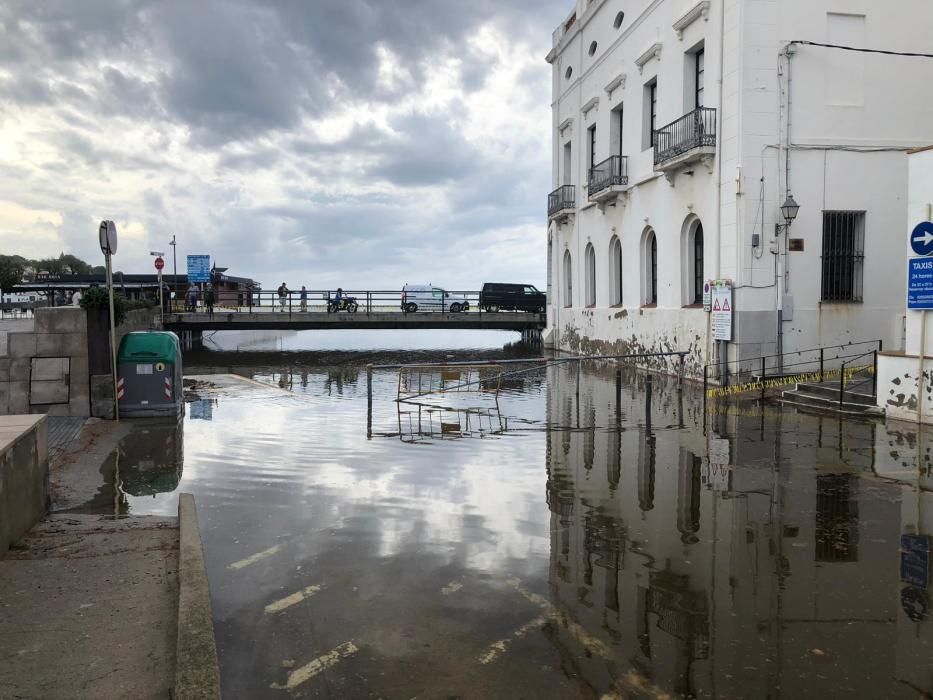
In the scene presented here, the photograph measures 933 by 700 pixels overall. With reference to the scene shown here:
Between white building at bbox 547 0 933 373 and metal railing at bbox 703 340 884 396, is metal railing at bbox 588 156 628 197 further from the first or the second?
metal railing at bbox 703 340 884 396

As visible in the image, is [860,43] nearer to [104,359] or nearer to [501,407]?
[501,407]

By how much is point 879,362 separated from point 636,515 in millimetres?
8128

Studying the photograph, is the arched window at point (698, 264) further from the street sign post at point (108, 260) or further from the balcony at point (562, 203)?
the street sign post at point (108, 260)

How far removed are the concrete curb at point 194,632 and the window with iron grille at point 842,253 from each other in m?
16.9

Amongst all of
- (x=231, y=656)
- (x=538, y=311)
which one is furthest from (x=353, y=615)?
(x=538, y=311)

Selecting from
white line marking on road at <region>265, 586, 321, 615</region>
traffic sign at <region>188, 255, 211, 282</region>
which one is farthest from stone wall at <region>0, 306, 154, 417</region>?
traffic sign at <region>188, 255, 211, 282</region>

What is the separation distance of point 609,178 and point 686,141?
6243 millimetres

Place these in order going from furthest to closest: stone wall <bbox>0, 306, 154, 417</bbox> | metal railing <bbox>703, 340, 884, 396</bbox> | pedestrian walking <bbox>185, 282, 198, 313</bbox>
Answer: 1. pedestrian walking <bbox>185, 282, 198, 313</bbox>
2. metal railing <bbox>703, 340, 884, 396</bbox>
3. stone wall <bbox>0, 306, 154, 417</bbox>

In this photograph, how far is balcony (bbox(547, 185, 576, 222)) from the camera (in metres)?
32.2

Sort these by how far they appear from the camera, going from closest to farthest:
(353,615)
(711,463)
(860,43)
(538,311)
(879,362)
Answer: (353,615)
(711,463)
(879,362)
(860,43)
(538,311)

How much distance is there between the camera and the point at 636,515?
289 inches

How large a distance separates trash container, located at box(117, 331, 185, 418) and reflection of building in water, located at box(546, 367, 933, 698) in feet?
23.6

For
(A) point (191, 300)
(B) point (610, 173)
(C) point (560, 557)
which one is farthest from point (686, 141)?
(A) point (191, 300)

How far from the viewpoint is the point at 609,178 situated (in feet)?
85.3
